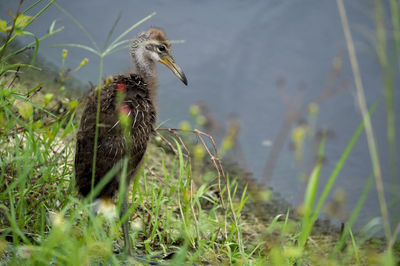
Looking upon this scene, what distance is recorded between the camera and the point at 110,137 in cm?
234

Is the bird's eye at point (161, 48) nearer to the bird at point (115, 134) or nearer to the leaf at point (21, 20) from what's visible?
the bird at point (115, 134)

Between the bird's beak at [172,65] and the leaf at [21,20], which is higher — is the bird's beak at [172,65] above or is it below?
below

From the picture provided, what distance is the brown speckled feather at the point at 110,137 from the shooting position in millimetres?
2291

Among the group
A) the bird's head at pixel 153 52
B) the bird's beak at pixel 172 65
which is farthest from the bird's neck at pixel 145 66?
the bird's beak at pixel 172 65

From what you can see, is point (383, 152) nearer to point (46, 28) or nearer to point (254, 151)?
point (254, 151)

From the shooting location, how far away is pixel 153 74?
3256 millimetres

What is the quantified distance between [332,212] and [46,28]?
2.96 metres

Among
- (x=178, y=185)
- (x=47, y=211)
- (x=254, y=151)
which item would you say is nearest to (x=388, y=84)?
(x=178, y=185)

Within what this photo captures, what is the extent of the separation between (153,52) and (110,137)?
1157 mm

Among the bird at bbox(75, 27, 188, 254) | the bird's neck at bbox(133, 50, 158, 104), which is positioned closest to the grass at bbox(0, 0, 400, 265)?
the bird at bbox(75, 27, 188, 254)

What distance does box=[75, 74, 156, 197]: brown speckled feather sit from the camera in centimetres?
229

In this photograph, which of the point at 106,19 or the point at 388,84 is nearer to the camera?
the point at 388,84

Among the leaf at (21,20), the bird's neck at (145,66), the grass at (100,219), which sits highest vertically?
the leaf at (21,20)

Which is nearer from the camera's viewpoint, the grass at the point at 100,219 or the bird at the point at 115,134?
the grass at the point at 100,219
